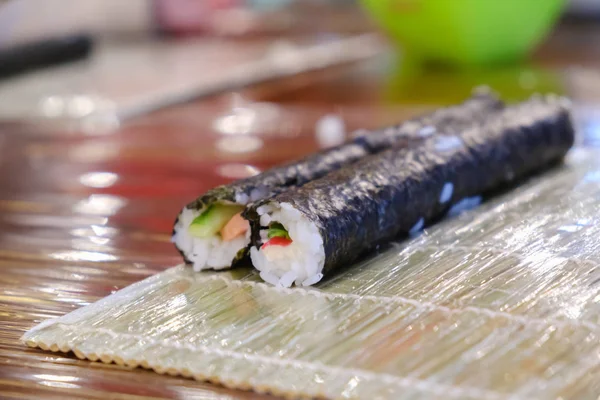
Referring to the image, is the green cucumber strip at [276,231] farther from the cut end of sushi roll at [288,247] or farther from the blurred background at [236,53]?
the blurred background at [236,53]

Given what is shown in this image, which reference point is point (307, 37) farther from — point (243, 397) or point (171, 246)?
point (243, 397)

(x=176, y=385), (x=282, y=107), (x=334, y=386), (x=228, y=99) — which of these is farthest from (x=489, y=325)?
(x=228, y=99)

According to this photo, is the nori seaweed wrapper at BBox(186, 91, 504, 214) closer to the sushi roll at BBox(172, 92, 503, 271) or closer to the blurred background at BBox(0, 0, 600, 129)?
the sushi roll at BBox(172, 92, 503, 271)

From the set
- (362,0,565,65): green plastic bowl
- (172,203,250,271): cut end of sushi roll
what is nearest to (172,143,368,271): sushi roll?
(172,203,250,271): cut end of sushi roll

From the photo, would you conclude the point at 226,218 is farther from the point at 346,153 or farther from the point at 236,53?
the point at 236,53

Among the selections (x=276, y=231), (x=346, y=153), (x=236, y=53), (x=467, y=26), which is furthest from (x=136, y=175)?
(x=236, y=53)

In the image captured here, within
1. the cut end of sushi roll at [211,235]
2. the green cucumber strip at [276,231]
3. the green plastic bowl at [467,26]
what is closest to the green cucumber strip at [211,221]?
the cut end of sushi roll at [211,235]
